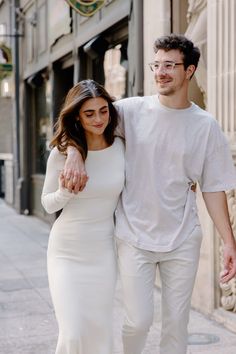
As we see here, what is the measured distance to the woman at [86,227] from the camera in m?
3.04

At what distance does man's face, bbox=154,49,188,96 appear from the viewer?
3033 mm

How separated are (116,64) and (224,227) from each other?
6151 millimetres

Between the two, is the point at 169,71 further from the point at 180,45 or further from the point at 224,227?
the point at 224,227

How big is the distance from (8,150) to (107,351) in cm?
1393

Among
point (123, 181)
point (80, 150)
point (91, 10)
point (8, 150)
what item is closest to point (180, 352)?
point (123, 181)

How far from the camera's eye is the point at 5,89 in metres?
15.3

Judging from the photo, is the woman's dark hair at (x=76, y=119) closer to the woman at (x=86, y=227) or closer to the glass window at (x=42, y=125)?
the woman at (x=86, y=227)

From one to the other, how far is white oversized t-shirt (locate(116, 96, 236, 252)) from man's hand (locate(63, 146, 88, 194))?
298 mm

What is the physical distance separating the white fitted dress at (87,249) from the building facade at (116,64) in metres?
2.31

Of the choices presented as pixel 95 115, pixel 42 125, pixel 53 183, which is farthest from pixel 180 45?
pixel 42 125

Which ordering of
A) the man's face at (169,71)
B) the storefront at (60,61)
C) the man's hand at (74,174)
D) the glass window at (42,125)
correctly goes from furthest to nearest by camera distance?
1. the glass window at (42,125)
2. the storefront at (60,61)
3. the man's face at (169,71)
4. the man's hand at (74,174)

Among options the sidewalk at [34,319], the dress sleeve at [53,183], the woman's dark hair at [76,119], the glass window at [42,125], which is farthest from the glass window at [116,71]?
the dress sleeve at [53,183]

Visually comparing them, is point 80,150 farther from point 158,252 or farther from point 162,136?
point 158,252

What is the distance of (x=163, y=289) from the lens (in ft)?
10.4
